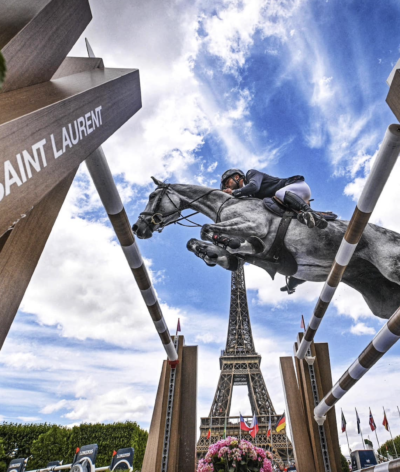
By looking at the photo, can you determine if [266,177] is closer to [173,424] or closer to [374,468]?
[374,468]

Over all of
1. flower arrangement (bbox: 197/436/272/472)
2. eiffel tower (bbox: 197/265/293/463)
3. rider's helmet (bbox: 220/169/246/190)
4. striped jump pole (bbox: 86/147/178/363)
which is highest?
eiffel tower (bbox: 197/265/293/463)

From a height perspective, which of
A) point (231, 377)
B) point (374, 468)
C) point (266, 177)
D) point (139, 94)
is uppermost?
point (231, 377)

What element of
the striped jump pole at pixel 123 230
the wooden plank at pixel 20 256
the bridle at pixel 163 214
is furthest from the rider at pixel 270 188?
the wooden plank at pixel 20 256

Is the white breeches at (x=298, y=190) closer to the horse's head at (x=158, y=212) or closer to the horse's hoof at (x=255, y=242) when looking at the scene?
the horse's hoof at (x=255, y=242)

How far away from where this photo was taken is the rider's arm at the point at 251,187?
437 cm

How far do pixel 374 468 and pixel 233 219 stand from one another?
11.4ft

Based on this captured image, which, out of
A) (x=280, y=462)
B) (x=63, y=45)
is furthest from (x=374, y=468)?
(x=280, y=462)

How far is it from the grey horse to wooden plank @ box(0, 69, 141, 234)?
2.32 metres

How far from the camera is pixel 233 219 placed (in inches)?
163

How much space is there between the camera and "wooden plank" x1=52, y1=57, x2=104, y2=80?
1.89m

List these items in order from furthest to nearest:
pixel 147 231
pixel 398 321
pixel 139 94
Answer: pixel 147 231, pixel 398 321, pixel 139 94

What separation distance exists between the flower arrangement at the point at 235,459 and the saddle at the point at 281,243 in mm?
3172

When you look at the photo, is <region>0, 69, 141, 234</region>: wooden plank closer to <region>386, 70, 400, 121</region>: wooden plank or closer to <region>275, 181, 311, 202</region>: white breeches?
<region>386, 70, 400, 121</region>: wooden plank

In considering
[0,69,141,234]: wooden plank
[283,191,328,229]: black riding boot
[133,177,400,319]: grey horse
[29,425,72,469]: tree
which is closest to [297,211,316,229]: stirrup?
[283,191,328,229]: black riding boot
